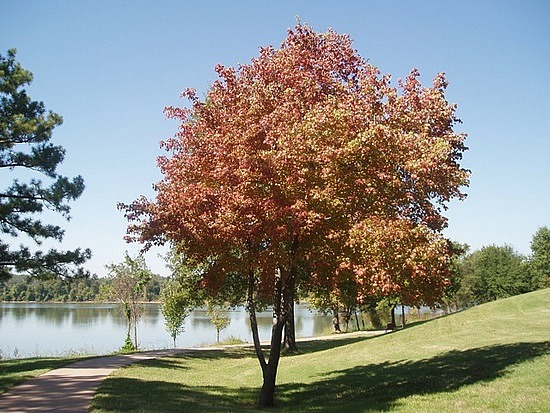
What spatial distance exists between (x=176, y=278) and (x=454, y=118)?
2743cm

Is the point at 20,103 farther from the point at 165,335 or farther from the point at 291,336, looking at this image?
the point at 165,335

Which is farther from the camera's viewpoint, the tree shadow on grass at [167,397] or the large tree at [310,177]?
the tree shadow on grass at [167,397]

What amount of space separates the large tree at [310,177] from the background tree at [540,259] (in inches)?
2474

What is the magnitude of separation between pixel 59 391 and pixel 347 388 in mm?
8318

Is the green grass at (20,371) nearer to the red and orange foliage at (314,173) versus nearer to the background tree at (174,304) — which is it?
the red and orange foliage at (314,173)

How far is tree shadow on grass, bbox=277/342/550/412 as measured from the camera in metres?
11.9

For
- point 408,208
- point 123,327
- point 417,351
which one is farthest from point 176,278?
point 123,327

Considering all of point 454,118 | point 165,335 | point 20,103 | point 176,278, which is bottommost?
point 165,335

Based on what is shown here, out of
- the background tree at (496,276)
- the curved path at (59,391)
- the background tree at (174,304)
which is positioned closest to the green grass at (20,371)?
the curved path at (59,391)

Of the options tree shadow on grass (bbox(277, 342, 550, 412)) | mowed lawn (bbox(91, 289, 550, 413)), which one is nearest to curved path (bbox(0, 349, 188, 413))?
mowed lawn (bbox(91, 289, 550, 413))

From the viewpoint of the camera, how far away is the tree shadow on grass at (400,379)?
11945 mm

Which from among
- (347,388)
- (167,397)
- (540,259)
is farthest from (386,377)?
(540,259)

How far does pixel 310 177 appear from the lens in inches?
417

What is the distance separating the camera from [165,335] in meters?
58.0
